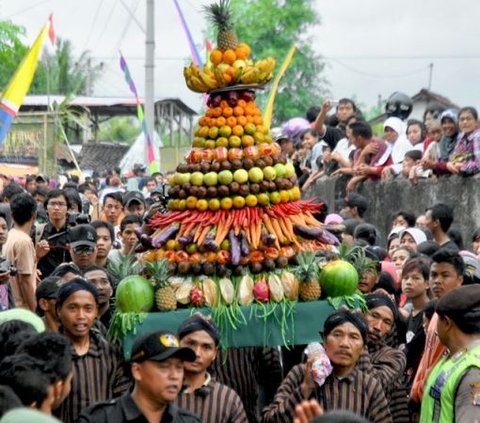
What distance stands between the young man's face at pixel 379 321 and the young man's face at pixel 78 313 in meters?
1.91

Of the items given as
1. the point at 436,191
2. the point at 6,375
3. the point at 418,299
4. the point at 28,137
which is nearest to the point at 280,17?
the point at 28,137

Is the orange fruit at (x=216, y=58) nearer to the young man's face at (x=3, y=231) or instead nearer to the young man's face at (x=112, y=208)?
the young man's face at (x=3, y=231)

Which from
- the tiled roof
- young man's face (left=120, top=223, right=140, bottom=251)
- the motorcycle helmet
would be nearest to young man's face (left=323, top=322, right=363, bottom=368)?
young man's face (left=120, top=223, right=140, bottom=251)

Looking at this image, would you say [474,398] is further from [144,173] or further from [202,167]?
[144,173]

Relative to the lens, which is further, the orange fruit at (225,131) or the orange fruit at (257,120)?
the orange fruit at (257,120)

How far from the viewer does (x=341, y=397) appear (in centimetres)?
709

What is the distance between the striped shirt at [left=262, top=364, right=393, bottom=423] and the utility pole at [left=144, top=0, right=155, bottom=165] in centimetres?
1675

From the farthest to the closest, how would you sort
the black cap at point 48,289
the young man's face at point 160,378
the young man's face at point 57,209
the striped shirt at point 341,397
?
the young man's face at point 57,209
the black cap at point 48,289
the striped shirt at point 341,397
the young man's face at point 160,378

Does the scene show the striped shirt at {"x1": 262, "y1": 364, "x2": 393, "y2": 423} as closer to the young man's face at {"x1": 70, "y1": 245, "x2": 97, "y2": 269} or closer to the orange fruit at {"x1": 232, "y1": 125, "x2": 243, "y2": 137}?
the orange fruit at {"x1": 232, "y1": 125, "x2": 243, "y2": 137}

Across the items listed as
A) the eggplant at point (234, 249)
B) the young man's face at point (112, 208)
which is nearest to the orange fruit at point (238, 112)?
the eggplant at point (234, 249)

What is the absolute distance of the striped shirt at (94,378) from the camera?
7.13 meters

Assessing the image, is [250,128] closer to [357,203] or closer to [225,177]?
[225,177]

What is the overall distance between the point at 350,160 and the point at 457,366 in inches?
370

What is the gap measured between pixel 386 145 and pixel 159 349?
9402 millimetres
